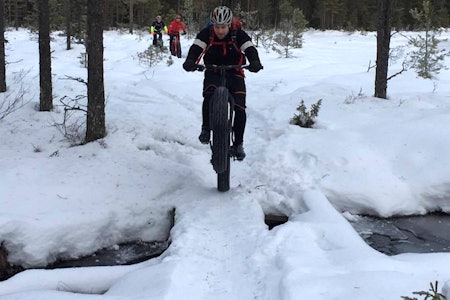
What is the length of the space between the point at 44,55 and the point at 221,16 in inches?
164

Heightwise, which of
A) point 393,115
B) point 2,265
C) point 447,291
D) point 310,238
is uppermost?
point 393,115

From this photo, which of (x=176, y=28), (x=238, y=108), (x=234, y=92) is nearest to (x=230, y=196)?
(x=238, y=108)

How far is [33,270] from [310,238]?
2585 millimetres

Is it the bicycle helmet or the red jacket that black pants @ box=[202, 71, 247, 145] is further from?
the red jacket

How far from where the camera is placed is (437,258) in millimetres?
3742

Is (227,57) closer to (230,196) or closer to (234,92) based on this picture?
(234,92)

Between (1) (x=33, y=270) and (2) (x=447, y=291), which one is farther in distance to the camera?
(1) (x=33, y=270)

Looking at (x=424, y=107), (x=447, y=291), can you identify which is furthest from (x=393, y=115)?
(x=447, y=291)

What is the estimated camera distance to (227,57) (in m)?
5.54

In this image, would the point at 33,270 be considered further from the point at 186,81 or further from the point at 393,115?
the point at 186,81

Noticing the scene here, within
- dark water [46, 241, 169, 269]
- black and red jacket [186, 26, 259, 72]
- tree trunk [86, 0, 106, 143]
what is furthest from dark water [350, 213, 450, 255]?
tree trunk [86, 0, 106, 143]

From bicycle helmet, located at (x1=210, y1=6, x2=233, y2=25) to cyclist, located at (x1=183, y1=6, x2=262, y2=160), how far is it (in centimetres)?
9

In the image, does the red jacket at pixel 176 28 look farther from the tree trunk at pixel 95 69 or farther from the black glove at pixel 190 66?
the black glove at pixel 190 66

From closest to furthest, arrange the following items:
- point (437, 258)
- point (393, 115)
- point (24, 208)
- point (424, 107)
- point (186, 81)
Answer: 1. point (437, 258)
2. point (24, 208)
3. point (393, 115)
4. point (424, 107)
5. point (186, 81)
